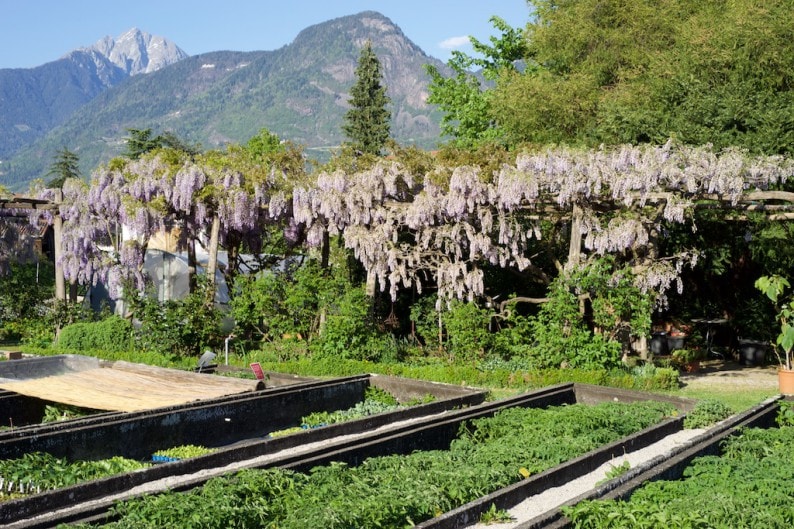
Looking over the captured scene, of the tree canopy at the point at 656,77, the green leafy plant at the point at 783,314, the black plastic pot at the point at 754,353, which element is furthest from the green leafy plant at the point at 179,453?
the black plastic pot at the point at 754,353

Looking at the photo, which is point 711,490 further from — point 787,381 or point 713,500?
point 787,381

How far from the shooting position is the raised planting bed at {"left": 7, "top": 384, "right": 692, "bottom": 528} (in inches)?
230

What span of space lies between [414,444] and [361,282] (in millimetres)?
8767

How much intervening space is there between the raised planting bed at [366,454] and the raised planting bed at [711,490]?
3.07 feet

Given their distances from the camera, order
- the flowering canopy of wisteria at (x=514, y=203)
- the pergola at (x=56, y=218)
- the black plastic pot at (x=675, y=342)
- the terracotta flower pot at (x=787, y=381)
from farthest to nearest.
A: the pergola at (x=56, y=218) < the black plastic pot at (x=675, y=342) < the flowering canopy of wisteria at (x=514, y=203) < the terracotta flower pot at (x=787, y=381)

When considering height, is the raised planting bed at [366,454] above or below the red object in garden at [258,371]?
below

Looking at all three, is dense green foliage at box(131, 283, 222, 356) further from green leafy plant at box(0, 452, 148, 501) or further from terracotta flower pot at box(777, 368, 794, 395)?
terracotta flower pot at box(777, 368, 794, 395)

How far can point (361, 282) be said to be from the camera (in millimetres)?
16656


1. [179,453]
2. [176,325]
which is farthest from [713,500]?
[176,325]

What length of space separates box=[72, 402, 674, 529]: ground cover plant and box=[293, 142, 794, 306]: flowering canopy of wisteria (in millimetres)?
5126

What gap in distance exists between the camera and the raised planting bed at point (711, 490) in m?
5.18

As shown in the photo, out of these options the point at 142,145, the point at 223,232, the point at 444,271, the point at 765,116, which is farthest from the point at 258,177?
the point at 142,145

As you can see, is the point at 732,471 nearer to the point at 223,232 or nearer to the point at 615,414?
the point at 615,414

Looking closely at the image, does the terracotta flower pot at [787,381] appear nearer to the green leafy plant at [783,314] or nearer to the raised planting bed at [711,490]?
the green leafy plant at [783,314]
